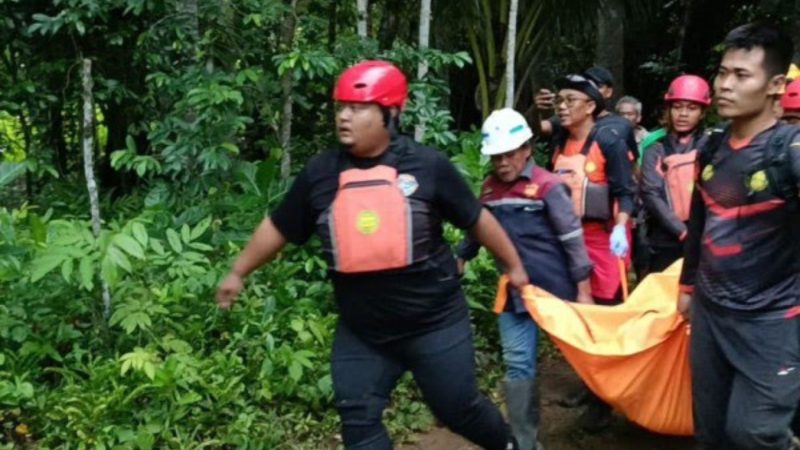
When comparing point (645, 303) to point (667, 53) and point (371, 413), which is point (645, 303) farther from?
point (667, 53)

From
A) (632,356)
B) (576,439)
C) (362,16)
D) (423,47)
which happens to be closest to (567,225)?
(632,356)

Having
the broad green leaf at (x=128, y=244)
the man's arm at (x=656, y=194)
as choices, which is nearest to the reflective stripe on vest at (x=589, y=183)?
the man's arm at (x=656, y=194)

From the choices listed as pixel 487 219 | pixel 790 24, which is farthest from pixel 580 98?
pixel 790 24

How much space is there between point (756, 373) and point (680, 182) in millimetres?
1838

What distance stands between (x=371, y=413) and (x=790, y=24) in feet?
22.1

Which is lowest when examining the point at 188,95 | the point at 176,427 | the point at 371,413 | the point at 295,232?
the point at 176,427

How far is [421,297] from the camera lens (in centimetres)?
311

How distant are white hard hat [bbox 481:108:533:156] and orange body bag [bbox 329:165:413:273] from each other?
947 millimetres

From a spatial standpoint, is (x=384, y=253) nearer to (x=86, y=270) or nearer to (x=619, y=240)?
(x=86, y=270)

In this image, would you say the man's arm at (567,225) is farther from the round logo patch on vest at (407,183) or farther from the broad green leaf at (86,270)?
the broad green leaf at (86,270)

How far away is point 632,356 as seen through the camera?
384 cm

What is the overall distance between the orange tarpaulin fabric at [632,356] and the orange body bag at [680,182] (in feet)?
2.75

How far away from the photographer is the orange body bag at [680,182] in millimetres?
4613

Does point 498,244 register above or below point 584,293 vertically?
above
